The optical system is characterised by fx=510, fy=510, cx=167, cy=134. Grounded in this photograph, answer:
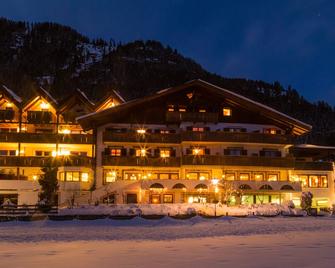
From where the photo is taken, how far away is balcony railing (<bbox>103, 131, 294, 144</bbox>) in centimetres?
4725

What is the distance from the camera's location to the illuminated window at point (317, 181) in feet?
167

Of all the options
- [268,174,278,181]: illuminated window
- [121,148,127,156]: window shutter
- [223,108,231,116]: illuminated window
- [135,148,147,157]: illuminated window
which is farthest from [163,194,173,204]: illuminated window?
[223,108,231,116]: illuminated window

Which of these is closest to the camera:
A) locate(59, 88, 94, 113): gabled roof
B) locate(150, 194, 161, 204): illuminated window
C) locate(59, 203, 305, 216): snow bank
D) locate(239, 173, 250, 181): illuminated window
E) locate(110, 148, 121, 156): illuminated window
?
locate(59, 203, 305, 216): snow bank

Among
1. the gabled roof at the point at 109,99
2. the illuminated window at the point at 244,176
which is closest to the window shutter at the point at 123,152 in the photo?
the gabled roof at the point at 109,99

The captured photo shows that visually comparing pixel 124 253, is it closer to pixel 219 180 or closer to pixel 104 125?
pixel 219 180

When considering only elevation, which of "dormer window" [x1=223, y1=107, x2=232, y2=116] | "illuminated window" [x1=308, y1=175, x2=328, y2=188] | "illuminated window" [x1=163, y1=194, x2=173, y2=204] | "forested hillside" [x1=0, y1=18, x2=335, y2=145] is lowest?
"illuminated window" [x1=163, y1=194, x2=173, y2=204]

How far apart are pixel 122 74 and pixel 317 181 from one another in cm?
11390

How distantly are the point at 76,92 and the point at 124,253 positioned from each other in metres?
36.3

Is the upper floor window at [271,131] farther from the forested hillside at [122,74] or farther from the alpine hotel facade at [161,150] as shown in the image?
the forested hillside at [122,74]

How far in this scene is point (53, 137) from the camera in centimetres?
4928

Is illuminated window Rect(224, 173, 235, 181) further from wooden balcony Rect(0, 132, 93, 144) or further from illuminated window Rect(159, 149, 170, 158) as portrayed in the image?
wooden balcony Rect(0, 132, 93, 144)

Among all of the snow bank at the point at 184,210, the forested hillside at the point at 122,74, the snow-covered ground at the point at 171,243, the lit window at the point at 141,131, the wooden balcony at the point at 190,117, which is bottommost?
the snow-covered ground at the point at 171,243

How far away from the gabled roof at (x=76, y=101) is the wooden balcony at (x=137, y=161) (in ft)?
26.0

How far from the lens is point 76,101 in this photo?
52.6m
